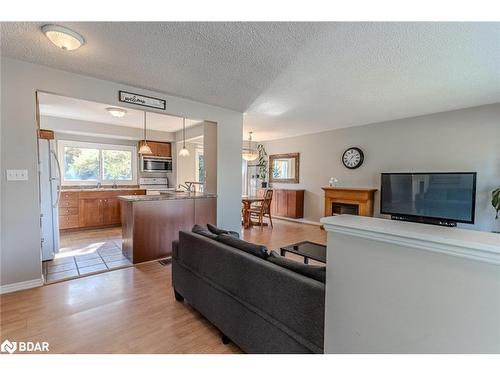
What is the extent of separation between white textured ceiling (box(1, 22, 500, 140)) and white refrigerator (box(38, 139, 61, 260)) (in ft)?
4.00

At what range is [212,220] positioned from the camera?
4.13 m

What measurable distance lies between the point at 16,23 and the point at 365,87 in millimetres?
3649

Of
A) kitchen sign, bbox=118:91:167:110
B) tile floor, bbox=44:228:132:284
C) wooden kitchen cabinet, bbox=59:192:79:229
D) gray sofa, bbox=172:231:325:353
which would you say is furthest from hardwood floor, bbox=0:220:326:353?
wooden kitchen cabinet, bbox=59:192:79:229

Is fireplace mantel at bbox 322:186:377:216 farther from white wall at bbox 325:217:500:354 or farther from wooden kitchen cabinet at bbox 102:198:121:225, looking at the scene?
wooden kitchen cabinet at bbox 102:198:121:225

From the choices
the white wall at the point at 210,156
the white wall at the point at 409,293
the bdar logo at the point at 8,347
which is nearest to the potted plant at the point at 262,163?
the white wall at the point at 210,156

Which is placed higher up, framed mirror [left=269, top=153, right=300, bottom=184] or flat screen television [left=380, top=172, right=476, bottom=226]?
framed mirror [left=269, top=153, right=300, bottom=184]

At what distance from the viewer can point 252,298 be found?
1515mm

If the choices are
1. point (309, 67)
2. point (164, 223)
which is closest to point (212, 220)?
point (164, 223)

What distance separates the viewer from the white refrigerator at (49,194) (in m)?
3.17

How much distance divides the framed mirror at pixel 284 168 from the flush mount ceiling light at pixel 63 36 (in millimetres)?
5572

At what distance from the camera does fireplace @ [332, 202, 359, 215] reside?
5.23m

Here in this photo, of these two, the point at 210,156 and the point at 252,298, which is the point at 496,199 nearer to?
the point at 252,298

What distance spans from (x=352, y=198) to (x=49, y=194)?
5392mm
